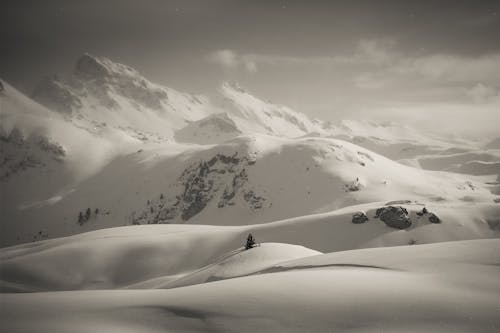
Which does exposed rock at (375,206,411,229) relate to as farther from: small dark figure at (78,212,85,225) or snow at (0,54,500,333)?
small dark figure at (78,212,85,225)

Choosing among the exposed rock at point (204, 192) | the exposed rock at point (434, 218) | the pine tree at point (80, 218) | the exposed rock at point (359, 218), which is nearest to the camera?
the exposed rock at point (434, 218)

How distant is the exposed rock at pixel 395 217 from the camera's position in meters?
66.9

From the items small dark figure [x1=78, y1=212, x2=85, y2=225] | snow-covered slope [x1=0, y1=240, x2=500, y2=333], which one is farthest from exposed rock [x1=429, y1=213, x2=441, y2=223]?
small dark figure [x1=78, y1=212, x2=85, y2=225]

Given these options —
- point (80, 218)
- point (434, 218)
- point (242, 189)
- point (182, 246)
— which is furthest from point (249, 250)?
point (80, 218)

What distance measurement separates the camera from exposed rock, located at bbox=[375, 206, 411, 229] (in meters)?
66.9

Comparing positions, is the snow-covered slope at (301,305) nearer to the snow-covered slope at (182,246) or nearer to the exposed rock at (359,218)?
the snow-covered slope at (182,246)

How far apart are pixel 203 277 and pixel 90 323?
1851cm

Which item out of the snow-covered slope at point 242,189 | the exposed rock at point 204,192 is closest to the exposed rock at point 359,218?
the snow-covered slope at point 242,189

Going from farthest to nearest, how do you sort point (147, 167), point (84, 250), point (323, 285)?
point (147, 167), point (84, 250), point (323, 285)

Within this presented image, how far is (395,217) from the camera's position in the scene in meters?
67.5

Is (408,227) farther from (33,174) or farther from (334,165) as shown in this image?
(33,174)

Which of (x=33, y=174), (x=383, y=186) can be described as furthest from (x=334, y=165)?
(x=33, y=174)

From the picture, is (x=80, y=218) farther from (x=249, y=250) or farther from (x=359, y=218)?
(x=249, y=250)

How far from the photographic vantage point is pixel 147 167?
173m
